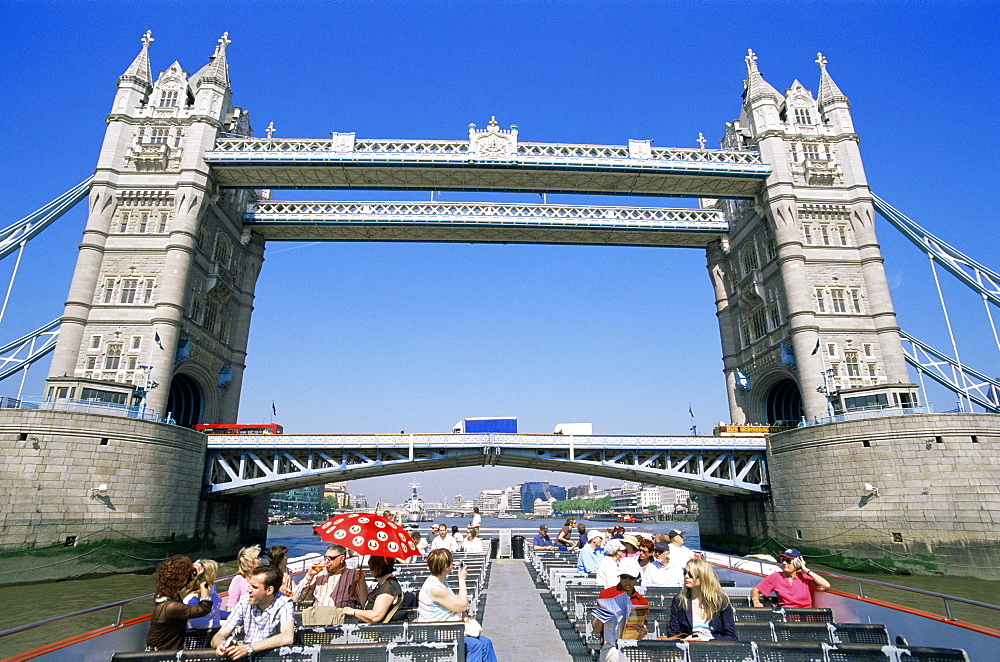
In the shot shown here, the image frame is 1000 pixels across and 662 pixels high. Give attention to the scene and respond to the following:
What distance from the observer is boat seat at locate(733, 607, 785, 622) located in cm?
689

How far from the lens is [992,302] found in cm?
3228

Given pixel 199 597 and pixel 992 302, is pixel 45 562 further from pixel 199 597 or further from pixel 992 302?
pixel 992 302

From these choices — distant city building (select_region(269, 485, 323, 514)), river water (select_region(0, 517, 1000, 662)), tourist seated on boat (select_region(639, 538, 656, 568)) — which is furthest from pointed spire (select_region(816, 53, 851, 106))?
distant city building (select_region(269, 485, 323, 514))

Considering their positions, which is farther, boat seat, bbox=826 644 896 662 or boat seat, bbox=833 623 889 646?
boat seat, bbox=833 623 889 646

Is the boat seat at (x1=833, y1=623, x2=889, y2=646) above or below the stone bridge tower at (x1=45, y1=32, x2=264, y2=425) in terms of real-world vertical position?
below

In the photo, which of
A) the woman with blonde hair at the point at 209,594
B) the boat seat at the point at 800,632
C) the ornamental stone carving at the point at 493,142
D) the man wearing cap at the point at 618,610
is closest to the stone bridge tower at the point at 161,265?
the ornamental stone carving at the point at 493,142

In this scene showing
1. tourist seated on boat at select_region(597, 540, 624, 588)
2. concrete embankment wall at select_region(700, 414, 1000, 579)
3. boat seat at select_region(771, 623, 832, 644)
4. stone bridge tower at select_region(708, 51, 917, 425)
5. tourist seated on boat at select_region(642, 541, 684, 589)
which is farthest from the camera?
stone bridge tower at select_region(708, 51, 917, 425)

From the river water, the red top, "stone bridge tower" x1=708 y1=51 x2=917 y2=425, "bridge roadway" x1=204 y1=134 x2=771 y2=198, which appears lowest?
the river water

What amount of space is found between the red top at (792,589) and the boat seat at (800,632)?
136cm

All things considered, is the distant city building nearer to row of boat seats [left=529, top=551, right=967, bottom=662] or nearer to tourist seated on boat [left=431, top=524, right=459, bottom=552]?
tourist seated on boat [left=431, top=524, right=459, bottom=552]

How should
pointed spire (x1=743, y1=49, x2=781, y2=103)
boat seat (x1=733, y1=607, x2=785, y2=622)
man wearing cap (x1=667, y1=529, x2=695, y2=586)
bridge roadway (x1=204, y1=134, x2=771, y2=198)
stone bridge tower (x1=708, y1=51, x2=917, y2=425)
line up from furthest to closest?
pointed spire (x1=743, y1=49, x2=781, y2=103)
bridge roadway (x1=204, y1=134, x2=771, y2=198)
stone bridge tower (x1=708, y1=51, x2=917, y2=425)
man wearing cap (x1=667, y1=529, x2=695, y2=586)
boat seat (x1=733, y1=607, x2=785, y2=622)

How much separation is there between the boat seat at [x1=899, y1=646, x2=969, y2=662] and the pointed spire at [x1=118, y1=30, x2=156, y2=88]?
4587 centimetres

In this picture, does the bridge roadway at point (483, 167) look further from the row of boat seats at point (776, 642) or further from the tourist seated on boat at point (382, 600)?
the tourist seated on boat at point (382, 600)

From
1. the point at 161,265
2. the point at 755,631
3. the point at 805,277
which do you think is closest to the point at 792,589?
the point at 755,631
